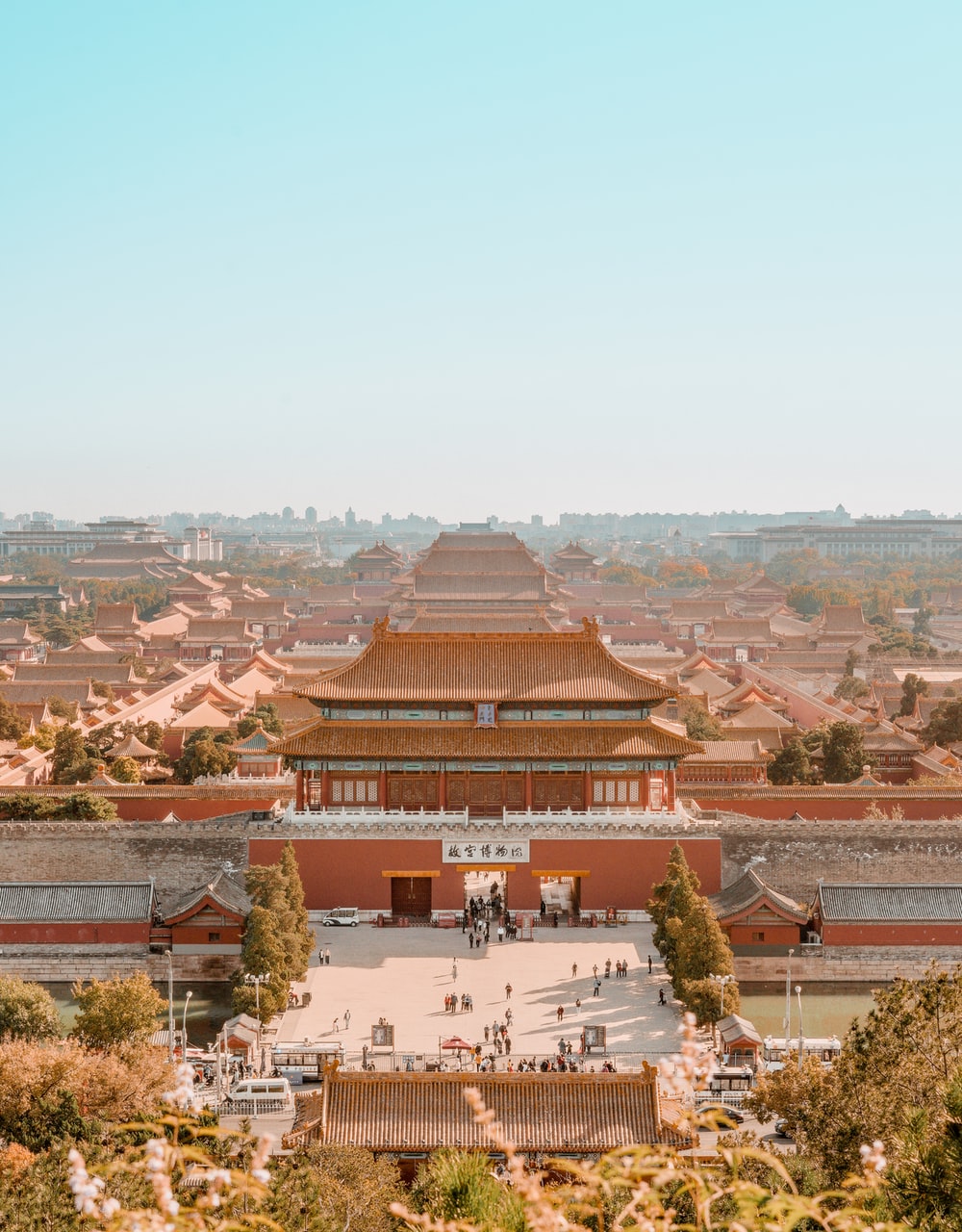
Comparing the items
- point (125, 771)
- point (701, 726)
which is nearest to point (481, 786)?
point (125, 771)

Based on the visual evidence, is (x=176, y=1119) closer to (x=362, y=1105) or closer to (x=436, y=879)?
(x=362, y=1105)

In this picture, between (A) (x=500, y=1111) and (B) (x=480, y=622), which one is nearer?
(A) (x=500, y=1111)

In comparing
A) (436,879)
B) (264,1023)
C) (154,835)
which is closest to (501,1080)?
(264,1023)

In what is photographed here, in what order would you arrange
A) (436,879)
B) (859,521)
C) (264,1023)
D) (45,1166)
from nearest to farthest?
(45,1166), (264,1023), (436,879), (859,521)

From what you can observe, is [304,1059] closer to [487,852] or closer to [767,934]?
[487,852]

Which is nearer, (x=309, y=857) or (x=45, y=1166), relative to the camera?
(x=45, y=1166)

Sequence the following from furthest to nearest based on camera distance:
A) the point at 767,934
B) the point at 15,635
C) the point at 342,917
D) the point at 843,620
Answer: the point at 843,620 < the point at 15,635 < the point at 342,917 < the point at 767,934

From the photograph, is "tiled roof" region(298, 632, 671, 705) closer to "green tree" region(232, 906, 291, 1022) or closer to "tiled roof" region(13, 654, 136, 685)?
"green tree" region(232, 906, 291, 1022)
